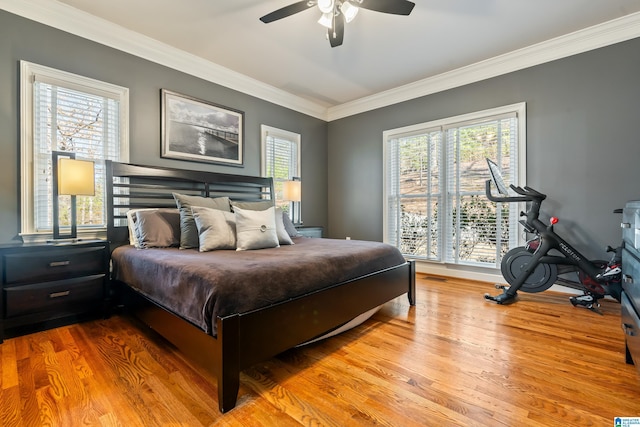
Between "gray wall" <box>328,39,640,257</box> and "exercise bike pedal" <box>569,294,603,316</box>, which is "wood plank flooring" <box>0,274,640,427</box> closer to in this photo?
"exercise bike pedal" <box>569,294,603,316</box>

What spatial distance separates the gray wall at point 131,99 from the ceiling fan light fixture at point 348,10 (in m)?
2.20

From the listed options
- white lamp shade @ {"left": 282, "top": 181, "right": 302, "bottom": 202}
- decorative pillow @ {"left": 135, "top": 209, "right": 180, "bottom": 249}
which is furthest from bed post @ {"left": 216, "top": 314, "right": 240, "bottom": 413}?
white lamp shade @ {"left": 282, "top": 181, "right": 302, "bottom": 202}

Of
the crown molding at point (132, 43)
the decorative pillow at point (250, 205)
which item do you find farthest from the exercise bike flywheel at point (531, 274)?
the crown molding at point (132, 43)

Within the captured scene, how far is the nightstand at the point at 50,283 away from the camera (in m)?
2.17

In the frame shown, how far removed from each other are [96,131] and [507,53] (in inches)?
187

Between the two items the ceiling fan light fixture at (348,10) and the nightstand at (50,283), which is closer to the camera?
the nightstand at (50,283)

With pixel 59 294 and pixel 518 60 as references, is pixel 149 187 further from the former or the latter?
pixel 518 60

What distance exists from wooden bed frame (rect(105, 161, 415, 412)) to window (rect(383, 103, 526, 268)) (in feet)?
5.20

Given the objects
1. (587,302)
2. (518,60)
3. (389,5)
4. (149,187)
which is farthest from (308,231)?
(518,60)

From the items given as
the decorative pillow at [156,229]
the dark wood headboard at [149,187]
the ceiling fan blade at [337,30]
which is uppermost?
the ceiling fan blade at [337,30]

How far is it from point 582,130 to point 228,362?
4151 mm

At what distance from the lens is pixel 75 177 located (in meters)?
2.52

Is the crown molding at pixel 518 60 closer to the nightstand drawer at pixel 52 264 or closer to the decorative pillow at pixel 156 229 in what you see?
the decorative pillow at pixel 156 229

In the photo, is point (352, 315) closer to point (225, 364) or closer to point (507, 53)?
point (225, 364)
